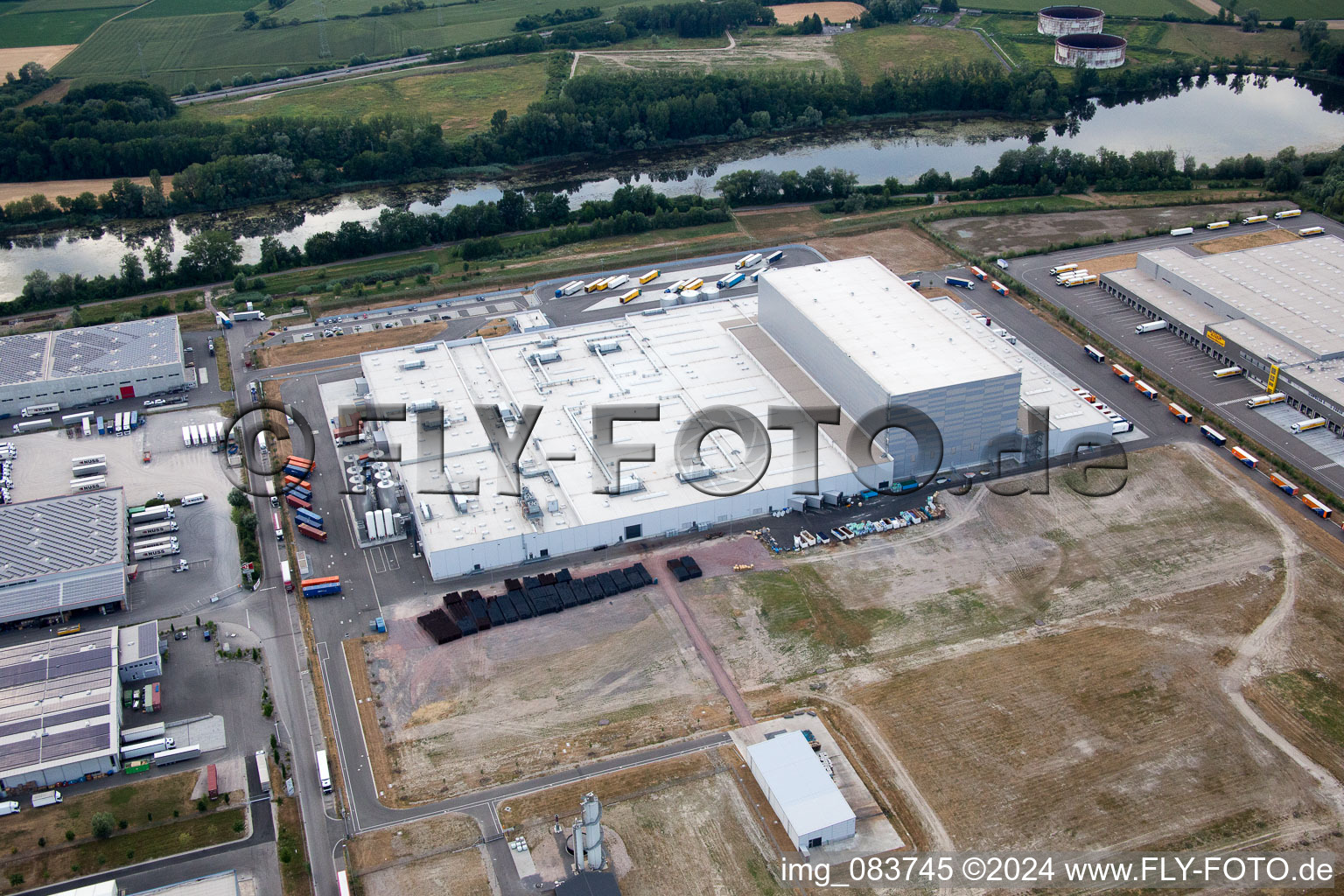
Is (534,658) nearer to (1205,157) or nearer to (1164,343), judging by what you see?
(1164,343)

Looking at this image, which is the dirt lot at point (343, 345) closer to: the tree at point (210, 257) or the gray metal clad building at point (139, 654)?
the tree at point (210, 257)

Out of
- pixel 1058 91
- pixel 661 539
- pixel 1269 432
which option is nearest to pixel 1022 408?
pixel 1269 432

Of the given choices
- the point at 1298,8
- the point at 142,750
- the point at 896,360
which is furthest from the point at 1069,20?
the point at 142,750

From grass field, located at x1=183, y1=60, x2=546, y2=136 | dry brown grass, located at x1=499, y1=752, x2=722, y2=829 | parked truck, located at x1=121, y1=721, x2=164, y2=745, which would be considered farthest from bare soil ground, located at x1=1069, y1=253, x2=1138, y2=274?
parked truck, located at x1=121, y1=721, x2=164, y2=745

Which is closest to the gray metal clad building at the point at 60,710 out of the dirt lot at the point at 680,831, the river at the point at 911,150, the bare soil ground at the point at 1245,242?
the dirt lot at the point at 680,831

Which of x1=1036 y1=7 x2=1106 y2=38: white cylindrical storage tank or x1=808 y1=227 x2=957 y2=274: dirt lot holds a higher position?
x1=1036 y1=7 x2=1106 y2=38: white cylindrical storage tank

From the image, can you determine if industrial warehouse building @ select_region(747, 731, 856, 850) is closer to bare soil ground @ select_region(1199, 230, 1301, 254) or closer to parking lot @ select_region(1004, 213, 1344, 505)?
parking lot @ select_region(1004, 213, 1344, 505)
